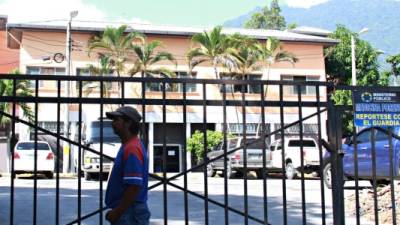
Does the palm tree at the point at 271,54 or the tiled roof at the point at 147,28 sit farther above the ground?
the tiled roof at the point at 147,28

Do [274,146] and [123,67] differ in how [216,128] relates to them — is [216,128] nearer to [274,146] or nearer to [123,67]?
[123,67]

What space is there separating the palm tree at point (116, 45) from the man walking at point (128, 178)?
89.8 feet

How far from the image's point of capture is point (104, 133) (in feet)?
65.3

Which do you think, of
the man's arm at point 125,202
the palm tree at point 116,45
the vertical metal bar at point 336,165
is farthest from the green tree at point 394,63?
the man's arm at point 125,202

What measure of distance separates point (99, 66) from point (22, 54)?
474 cm

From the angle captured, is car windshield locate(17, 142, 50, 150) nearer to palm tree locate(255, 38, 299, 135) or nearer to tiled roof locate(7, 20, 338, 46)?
tiled roof locate(7, 20, 338, 46)

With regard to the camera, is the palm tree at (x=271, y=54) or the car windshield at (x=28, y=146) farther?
the palm tree at (x=271, y=54)

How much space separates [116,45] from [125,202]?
28154mm

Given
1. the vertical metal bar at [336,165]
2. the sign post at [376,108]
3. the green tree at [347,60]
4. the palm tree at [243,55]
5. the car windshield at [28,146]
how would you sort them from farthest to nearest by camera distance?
the green tree at [347,60] < the palm tree at [243,55] < the car windshield at [28,146] < the sign post at [376,108] < the vertical metal bar at [336,165]

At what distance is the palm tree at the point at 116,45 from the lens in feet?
103

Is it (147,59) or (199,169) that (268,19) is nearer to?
(147,59)

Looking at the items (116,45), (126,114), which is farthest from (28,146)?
(126,114)

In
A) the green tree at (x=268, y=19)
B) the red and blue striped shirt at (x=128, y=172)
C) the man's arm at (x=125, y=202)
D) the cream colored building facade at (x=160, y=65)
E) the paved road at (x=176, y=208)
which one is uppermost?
the green tree at (x=268, y=19)

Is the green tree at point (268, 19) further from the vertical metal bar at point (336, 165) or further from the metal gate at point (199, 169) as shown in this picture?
the vertical metal bar at point (336, 165)
